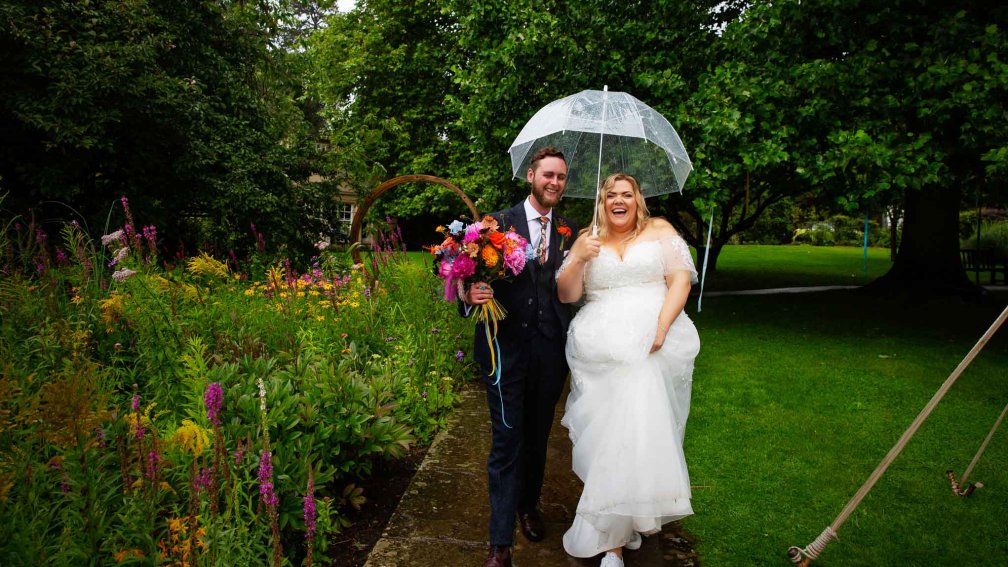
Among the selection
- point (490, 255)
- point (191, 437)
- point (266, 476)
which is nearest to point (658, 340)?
point (490, 255)

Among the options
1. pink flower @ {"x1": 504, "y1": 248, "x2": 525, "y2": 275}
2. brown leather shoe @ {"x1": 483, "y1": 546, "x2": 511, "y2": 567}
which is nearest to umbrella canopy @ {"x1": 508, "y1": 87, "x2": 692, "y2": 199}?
pink flower @ {"x1": 504, "y1": 248, "x2": 525, "y2": 275}

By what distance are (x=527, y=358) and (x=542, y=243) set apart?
629 millimetres

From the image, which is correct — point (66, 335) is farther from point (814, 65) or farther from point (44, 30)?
point (814, 65)

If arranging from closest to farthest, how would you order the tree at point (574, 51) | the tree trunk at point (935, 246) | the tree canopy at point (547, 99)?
the tree canopy at point (547, 99) → the tree at point (574, 51) → the tree trunk at point (935, 246)

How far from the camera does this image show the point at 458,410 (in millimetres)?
5602

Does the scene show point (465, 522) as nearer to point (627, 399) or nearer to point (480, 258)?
point (627, 399)

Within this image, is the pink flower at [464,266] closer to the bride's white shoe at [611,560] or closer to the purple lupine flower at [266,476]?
the purple lupine flower at [266,476]

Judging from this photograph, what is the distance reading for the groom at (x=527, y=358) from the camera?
122 inches

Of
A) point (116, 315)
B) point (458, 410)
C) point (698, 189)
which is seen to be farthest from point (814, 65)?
point (116, 315)

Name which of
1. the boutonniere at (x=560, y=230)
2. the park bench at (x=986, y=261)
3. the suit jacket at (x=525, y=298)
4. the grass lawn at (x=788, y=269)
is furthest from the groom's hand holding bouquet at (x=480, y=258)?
the park bench at (x=986, y=261)

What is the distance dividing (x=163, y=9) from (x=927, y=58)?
11561 millimetres

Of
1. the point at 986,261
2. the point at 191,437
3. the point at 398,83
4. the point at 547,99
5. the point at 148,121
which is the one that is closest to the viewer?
the point at 191,437

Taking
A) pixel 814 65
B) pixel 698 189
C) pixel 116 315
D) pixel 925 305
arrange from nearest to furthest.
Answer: pixel 116 315
pixel 814 65
pixel 698 189
pixel 925 305

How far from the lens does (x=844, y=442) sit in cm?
518
